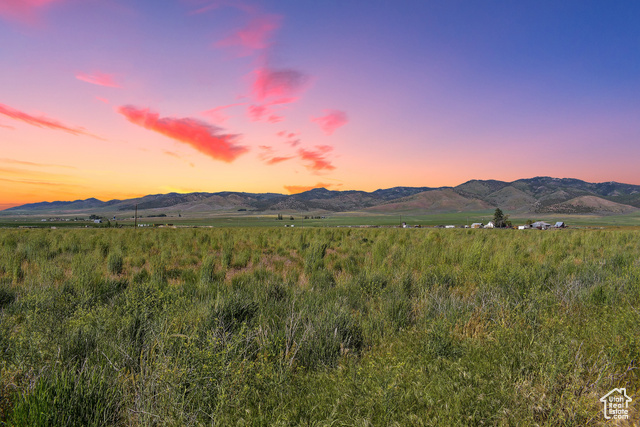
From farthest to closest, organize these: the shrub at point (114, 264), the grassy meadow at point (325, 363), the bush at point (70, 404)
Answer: the shrub at point (114, 264) → the grassy meadow at point (325, 363) → the bush at point (70, 404)

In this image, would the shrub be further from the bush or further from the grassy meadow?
the bush

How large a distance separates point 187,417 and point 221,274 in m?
7.39

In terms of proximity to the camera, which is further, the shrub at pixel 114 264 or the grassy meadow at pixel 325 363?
the shrub at pixel 114 264

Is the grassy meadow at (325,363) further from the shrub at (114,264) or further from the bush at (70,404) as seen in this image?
the shrub at (114,264)

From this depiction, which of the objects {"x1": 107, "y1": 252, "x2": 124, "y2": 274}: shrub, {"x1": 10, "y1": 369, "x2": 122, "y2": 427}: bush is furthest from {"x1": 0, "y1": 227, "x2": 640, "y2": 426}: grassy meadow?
{"x1": 107, "y1": 252, "x2": 124, "y2": 274}: shrub

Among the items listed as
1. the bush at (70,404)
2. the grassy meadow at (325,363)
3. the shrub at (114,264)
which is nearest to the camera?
the bush at (70,404)

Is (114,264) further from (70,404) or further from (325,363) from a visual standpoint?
(325,363)

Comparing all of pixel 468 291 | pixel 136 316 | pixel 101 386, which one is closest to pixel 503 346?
pixel 468 291

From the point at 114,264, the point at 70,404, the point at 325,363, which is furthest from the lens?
the point at 114,264

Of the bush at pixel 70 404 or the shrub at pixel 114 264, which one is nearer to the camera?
the bush at pixel 70 404

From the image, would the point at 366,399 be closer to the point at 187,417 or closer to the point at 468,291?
the point at 187,417

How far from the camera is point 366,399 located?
9.22 feet

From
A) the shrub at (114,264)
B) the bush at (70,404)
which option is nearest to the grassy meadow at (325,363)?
the bush at (70,404)

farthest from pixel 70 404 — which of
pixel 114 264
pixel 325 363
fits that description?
pixel 114 264
